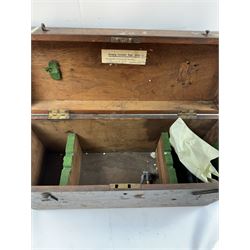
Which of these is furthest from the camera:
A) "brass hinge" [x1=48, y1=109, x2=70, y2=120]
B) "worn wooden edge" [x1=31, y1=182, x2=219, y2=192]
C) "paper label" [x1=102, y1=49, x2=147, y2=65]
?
"brass hinge" [x1=48, y1=109, x2=70, y2=120]

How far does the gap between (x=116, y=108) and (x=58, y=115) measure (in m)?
0.24

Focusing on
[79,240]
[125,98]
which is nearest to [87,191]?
[79,240]

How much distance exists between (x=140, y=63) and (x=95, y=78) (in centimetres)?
19

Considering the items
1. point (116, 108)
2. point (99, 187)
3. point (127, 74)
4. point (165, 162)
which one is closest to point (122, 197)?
point (99, 187)

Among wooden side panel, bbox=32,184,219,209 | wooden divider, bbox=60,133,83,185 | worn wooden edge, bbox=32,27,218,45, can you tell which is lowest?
wooden side panel, bbox=32,184,219,209

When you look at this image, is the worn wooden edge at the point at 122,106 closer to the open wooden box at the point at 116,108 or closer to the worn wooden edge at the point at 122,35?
the open wooden box at the point at 116,108

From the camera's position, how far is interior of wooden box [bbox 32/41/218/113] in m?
1.04

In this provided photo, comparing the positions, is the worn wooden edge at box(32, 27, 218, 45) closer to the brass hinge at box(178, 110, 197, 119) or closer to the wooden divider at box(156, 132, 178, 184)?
the brass hinge at box(178, 110, 197, 119)

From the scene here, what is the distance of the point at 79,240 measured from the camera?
1.14 metres

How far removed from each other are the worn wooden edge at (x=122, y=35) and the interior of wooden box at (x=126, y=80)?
0.15 ft

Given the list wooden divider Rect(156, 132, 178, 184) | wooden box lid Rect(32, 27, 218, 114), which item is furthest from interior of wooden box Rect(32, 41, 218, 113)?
wooden divider Rect(156, 132, 178, 184)

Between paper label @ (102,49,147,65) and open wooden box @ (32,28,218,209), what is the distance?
0.05 ft

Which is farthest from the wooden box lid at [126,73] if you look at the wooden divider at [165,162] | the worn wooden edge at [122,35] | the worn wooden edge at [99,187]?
the worn wooden edge at [99,187]

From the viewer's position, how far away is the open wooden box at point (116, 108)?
96 centimetres
